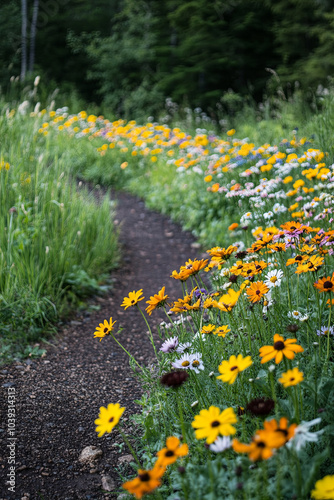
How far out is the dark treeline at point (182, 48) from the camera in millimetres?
10867

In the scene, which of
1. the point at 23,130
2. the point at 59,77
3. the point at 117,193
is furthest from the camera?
the point at 59,77

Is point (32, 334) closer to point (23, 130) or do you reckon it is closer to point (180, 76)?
point (23, 130)

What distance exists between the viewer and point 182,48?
37.6ft

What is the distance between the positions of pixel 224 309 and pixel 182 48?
11309 mm

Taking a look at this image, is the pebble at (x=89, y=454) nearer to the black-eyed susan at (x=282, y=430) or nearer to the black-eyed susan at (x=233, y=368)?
the black-eyed susan at (x=233, y=368)

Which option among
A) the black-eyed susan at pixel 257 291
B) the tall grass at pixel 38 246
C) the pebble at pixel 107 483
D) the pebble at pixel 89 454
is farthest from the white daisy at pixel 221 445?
the tall grass at pixel 38 246

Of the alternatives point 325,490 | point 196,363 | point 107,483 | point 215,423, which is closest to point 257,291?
point 196,363

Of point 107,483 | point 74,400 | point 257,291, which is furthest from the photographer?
point 74,400

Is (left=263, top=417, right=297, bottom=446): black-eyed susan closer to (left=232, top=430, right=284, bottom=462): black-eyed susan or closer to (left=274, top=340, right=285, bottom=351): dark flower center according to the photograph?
(left=232, top=430, right=284, bottom=462): black-eyed susan

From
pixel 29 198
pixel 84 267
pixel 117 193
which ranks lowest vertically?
pixel 117 193

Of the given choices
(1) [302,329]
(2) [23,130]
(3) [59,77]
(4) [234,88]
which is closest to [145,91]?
(4) [234,88]

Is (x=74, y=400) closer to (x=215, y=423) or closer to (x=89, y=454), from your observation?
(x=89, y=454)

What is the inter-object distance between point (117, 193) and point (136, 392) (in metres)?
4.80

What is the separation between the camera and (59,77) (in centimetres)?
1398
